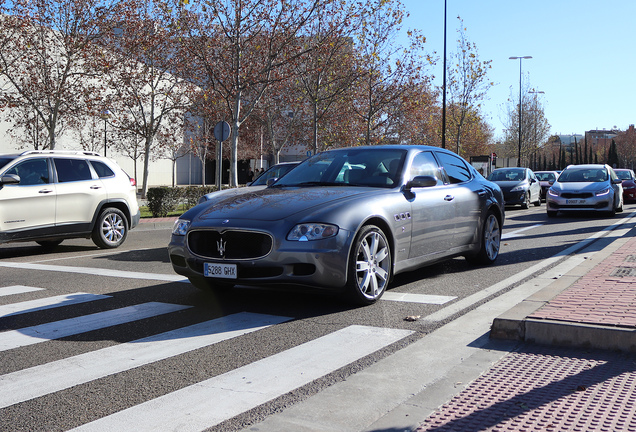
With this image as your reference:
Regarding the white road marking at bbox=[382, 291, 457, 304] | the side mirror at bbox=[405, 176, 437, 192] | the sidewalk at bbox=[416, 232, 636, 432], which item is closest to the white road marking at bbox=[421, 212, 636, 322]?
the white road marking at bbox=[382, 291, 457, 304]

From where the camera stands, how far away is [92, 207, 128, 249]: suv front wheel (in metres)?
12.1

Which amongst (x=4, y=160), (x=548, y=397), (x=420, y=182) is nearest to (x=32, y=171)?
(x=4, y=160)

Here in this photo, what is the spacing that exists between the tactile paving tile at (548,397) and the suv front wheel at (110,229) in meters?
9.16

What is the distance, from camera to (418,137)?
2158 inches

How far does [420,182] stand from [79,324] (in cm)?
355

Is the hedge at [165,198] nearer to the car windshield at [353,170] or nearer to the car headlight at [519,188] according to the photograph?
the car headlight at [519,188]

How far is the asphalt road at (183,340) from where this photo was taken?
11.9 ft

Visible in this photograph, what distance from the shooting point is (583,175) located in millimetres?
21156

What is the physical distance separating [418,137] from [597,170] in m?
33.9

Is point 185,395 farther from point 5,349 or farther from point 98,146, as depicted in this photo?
point 98,146

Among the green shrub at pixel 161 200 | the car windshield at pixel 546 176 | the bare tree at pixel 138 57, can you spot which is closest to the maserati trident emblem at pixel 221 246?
the green shrub at pixel 161 200

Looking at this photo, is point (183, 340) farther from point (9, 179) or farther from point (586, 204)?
point (586, 204)

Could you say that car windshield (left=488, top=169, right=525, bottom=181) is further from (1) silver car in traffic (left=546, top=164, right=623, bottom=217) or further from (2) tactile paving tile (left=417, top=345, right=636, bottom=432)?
(2) tactile paving tile (left=417, top=345, right=636, bottom=432)

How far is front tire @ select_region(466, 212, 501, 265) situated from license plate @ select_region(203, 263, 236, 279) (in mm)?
3844
